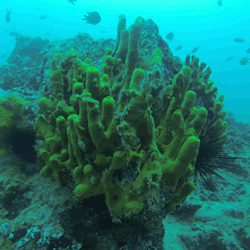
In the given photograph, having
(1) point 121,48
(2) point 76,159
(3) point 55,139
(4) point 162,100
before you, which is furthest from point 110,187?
(1) point 121,48

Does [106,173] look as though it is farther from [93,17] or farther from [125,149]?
[93,17]

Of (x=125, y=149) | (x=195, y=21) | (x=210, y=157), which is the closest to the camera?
(x=125, y=149)

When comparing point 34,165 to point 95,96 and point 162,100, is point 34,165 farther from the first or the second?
point 162,100

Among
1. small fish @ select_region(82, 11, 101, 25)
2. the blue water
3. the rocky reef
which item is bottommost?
the rocky reef

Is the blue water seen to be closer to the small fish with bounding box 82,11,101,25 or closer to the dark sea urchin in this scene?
the small fish with bounding box 82,11,101,25

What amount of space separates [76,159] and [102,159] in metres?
0.39

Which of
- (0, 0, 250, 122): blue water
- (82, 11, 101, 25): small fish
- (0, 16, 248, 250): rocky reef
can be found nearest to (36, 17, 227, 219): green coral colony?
(0, 16, 248, 250): rocky reef

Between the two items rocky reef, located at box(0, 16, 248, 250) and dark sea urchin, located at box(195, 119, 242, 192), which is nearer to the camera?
rocky reef, located at box(0, 16, 248, 250)

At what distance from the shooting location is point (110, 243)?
66.6 inches

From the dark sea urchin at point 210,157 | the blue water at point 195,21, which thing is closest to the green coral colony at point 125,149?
the dark sea urchin at point 210,157

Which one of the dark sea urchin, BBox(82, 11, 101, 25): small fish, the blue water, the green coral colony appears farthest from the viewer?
the blue water

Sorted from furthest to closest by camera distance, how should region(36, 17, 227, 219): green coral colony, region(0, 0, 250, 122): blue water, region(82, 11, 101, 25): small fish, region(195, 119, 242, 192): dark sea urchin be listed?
region(0, 0, 250, 122): blue water, region(82, 11, 101, 25): small fish, region(195, 119, 242, 192): dark sea urchin, region(36, 17, 227, 219): green coral colony

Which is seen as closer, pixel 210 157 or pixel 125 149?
pixel 125 149

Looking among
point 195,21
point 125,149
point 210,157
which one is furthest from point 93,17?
point 195,21
